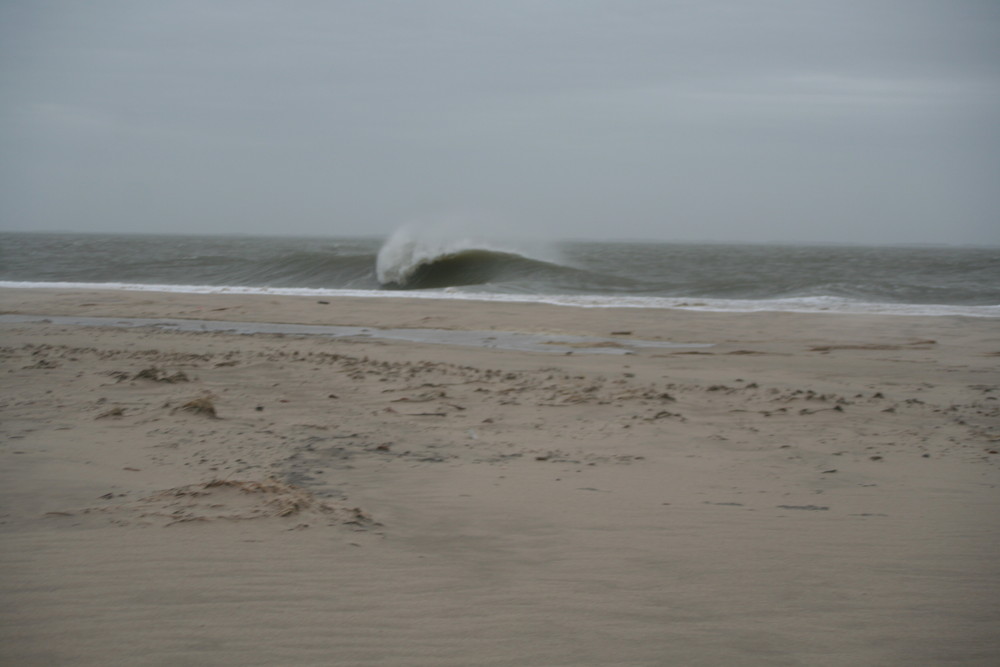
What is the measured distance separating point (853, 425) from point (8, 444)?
504cm

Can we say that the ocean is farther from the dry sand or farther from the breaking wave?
the dry sand

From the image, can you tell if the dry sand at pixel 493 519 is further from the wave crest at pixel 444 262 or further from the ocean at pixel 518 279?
the wave crest at pixel 444 262

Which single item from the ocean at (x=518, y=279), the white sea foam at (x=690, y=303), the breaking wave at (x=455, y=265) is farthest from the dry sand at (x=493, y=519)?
the breaking wave at (x=455, y=265)

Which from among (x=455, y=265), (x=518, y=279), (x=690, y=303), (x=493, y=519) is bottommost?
(x=493, y=519)

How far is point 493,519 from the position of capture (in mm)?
3025

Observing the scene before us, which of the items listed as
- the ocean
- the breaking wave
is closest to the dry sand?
the ocean

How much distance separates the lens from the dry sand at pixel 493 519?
2.12m

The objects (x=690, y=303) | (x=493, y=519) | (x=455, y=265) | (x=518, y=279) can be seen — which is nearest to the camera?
(x=493, y=519)

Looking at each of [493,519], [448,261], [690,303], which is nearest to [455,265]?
[448,261]

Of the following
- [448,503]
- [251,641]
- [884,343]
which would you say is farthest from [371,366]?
[884,343]

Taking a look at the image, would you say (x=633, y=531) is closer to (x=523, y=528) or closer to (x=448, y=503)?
(x=523, y=528)

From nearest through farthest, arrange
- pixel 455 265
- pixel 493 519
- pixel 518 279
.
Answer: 1. pixel 493 519
2. pixel 518 279
3. pixel 455 265

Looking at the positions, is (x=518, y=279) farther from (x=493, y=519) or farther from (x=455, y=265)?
(x=493, y=519)

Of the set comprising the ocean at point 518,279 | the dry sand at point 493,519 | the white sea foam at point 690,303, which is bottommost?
the dry sand at point 493,519
